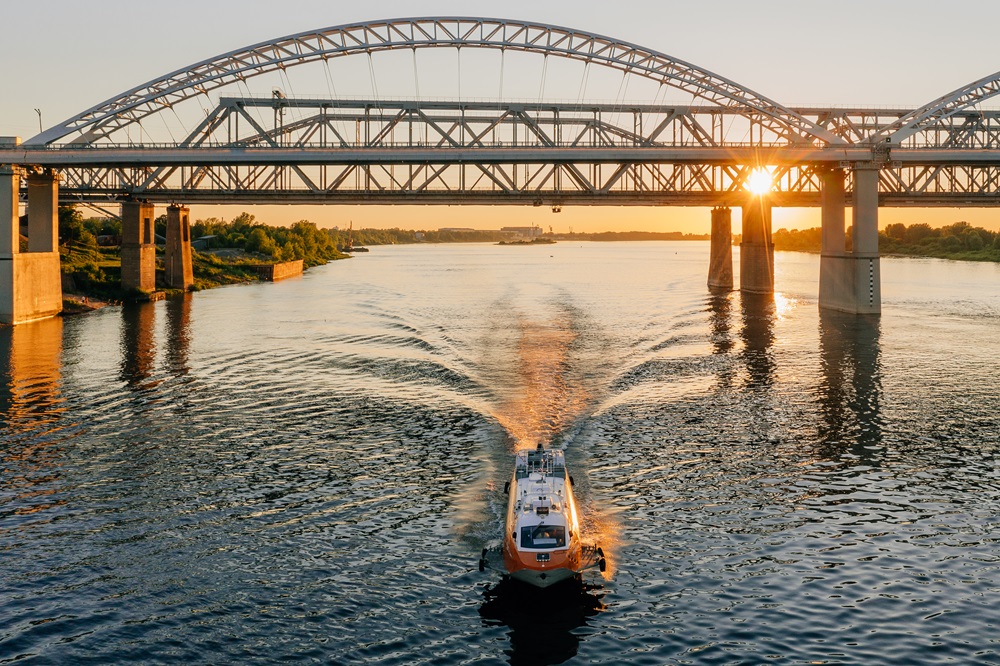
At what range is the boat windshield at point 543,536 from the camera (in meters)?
25.0

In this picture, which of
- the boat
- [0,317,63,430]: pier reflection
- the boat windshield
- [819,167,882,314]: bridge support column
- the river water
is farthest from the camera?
[819,167,882,314]: bridge support column

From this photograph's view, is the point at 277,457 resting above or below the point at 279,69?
below

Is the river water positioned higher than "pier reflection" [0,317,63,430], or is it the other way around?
"pier reflection" [0,317,63,430]

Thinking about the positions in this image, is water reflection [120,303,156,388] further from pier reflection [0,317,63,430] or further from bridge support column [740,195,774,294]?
bridge support column [740,195,774,294]

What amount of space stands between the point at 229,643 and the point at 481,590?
6746mm

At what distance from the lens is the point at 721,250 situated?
5684 inches

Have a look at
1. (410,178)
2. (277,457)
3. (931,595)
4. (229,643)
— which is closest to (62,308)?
(410,178)

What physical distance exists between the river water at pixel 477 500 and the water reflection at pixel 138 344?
507 mm

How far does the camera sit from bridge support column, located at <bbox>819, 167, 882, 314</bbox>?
94.3m

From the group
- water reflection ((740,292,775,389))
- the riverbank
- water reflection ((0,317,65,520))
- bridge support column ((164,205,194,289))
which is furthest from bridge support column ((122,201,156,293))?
water reflection ((740,292,775,389))

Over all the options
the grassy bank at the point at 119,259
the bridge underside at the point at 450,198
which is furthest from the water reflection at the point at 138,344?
the bridge underside at the point at 450,198

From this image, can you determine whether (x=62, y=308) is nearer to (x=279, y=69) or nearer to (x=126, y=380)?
(x=279, y=69)

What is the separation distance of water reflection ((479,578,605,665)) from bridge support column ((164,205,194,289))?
356 ft

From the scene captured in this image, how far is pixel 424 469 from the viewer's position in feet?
122
